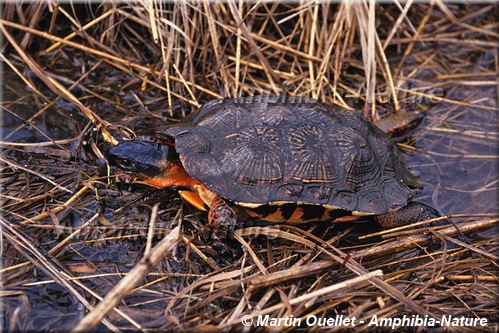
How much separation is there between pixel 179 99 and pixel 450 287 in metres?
2.10

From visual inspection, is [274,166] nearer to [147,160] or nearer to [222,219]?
[222,219]

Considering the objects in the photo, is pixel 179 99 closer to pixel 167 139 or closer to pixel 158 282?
pixel 167 139

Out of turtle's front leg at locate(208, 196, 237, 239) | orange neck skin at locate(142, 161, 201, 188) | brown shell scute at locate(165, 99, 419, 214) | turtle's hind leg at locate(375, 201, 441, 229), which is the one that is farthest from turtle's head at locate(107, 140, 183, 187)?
turtle's hind leg at locate(375, 201, 441, 229)

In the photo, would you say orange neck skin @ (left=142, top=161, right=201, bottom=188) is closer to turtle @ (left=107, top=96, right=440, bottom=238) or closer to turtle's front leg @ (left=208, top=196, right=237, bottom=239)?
turtle @ (left=107, top=96, right=440, bottom=238)

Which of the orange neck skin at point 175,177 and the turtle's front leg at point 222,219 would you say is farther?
the orange neck skin at point 175,177

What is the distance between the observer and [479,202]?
3.00 meters

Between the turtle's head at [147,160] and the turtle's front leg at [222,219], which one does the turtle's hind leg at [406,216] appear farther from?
the turtle's head at [147,160]

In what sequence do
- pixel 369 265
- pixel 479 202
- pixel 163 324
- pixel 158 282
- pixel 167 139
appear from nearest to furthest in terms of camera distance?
pixel 163 324, pixel 158 282, pixel 369 265, pixel 167 139, pixel 479 202

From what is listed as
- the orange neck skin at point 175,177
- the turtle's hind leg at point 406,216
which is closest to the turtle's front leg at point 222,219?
the orange neck skin at point 175,177

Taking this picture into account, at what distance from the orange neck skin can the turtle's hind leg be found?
104 centimetres

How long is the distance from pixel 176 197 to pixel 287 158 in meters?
0.68

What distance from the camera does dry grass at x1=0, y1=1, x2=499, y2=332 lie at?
2.18 meters

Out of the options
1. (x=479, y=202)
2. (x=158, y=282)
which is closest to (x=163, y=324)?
(x=158, y=282)

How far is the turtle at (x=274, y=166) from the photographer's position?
8.15 feet
